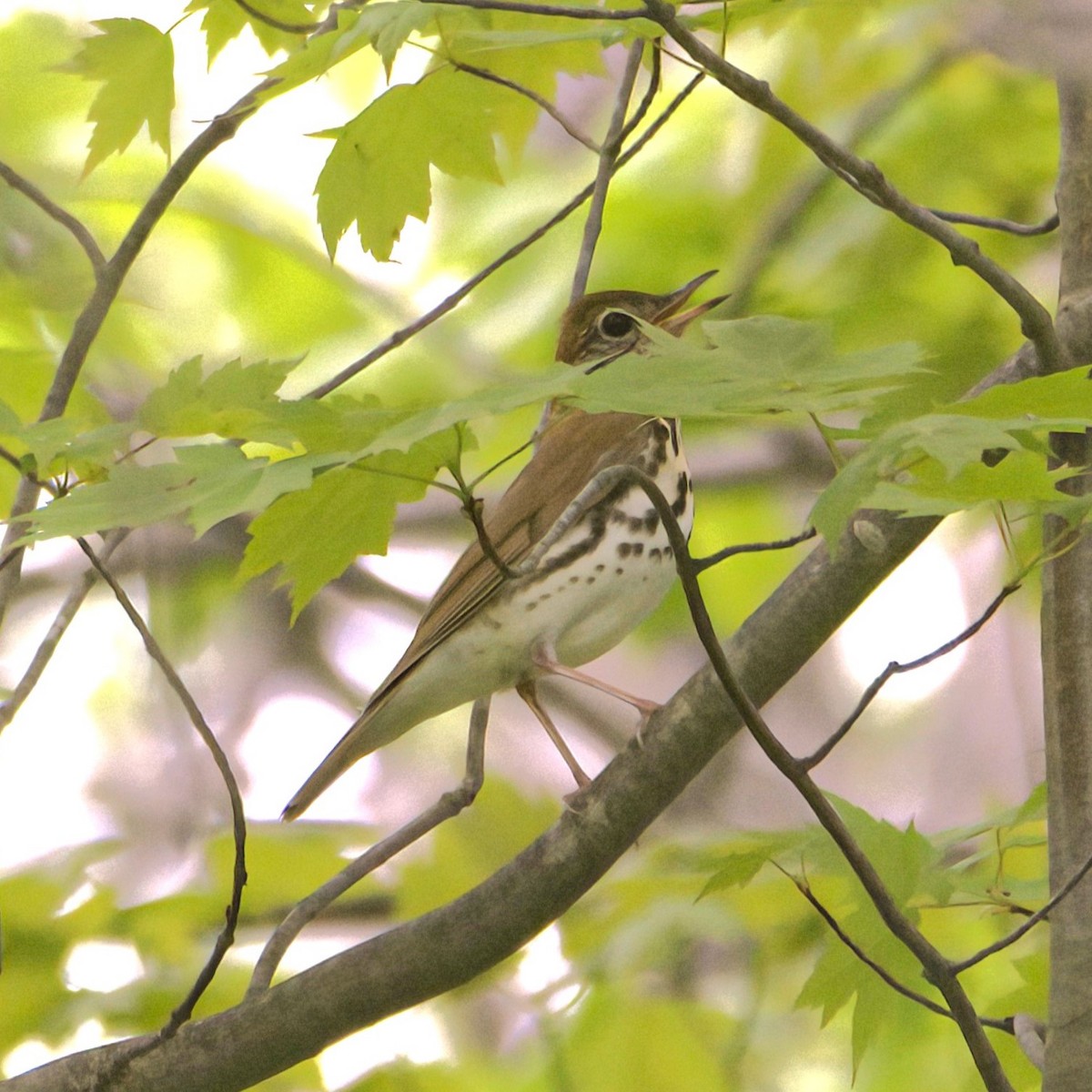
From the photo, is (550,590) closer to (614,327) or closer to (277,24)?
(614,327)

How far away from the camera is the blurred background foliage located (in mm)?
2324

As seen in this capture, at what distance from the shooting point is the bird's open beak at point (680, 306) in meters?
2.48

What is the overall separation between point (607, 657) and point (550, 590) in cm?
224

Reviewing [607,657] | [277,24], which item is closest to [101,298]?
[277,24]

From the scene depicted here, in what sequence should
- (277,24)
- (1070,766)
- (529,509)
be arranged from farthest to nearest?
(529,509)
(277,24)
(1070,766)

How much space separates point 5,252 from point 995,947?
2591 mm

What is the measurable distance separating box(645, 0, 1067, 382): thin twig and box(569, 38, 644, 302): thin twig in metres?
0.80

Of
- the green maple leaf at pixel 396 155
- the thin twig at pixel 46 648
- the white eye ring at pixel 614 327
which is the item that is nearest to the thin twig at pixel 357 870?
the thin twig at pixel 46 648

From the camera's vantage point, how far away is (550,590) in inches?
98.7

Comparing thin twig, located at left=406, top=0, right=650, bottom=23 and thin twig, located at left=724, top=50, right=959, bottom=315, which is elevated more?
thin twig, located at left=724, top=50, right=959, bottom=315

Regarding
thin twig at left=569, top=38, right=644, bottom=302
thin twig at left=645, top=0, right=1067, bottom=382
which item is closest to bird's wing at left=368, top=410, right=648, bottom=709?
thin twig at left=569, top=38, right=644, bottom=302

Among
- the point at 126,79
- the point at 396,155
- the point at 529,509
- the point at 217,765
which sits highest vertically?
the point at 126,79

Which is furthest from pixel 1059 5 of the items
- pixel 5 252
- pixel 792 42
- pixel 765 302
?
pixel 5 252

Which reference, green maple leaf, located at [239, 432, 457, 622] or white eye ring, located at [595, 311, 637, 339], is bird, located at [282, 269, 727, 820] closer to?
white eye ring, located at [595, 311, 637, 339]
